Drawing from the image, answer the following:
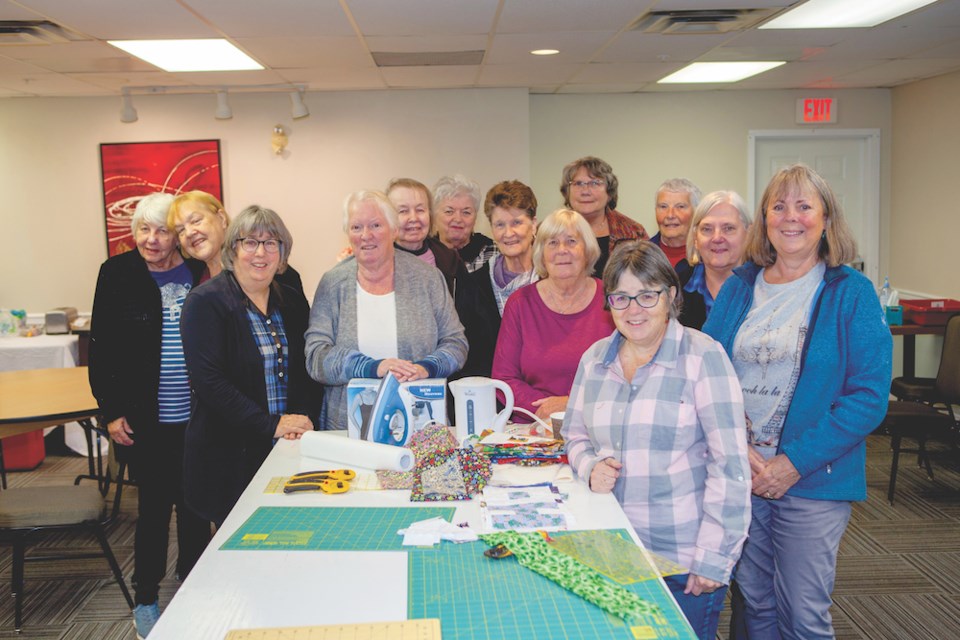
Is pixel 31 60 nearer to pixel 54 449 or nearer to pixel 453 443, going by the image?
pixel 54 449

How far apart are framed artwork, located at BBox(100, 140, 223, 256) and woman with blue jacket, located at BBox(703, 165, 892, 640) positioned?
5182 millimetres

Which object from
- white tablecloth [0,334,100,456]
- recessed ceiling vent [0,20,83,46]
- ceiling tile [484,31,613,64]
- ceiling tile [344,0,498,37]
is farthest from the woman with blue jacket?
white tablecloth [0,334,100,456]

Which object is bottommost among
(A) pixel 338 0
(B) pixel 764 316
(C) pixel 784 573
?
(C) pixel 784 573

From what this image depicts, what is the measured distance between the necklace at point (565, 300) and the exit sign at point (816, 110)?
16.2 ft

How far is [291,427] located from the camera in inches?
91.8

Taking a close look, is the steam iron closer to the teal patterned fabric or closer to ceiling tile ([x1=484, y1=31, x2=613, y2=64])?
the teal patterned fabric

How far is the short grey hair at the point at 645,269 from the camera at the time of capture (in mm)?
1830

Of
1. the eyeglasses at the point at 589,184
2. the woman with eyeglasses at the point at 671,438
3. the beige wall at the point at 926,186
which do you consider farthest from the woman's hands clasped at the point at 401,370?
the beige wall at the point at 926,186

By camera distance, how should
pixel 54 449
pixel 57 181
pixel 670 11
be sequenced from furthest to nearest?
pixel 57 181, pixel 54 449, pixel 670 11

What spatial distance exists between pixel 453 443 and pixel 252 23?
114 inches

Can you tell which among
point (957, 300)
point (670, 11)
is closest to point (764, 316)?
point (670, 11)

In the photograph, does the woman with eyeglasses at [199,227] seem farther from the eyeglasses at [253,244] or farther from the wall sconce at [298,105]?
the wall sconce at [298,105]

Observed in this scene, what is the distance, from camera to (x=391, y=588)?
1.40 meters

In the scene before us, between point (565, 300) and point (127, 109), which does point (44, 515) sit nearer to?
point (565, 300)
